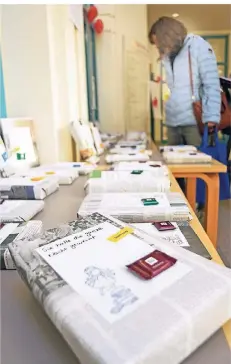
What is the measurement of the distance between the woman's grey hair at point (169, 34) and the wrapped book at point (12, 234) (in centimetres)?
119

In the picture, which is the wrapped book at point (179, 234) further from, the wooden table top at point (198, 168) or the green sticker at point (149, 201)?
the wooden table top at point (198, 168)

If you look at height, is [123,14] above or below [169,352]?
above

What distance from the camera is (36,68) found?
1229mm

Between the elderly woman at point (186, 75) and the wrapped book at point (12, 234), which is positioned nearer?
the wrapped book at point (12, 234)

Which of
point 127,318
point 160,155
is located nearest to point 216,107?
point 160,155

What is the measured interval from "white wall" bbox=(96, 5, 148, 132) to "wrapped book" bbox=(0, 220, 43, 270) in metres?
2.37

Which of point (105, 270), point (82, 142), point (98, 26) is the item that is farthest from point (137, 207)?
point (98, 26)

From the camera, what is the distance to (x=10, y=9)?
1.18m

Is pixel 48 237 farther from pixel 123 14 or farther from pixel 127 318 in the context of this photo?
pixel 123 14

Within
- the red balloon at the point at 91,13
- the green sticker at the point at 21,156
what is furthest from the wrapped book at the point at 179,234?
the red balloon at the point at 91,13

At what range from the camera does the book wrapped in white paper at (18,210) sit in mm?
654

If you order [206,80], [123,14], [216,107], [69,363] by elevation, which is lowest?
[69,363]

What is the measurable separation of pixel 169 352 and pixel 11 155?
0.92 metres

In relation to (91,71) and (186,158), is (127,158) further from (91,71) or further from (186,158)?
(91,71)
